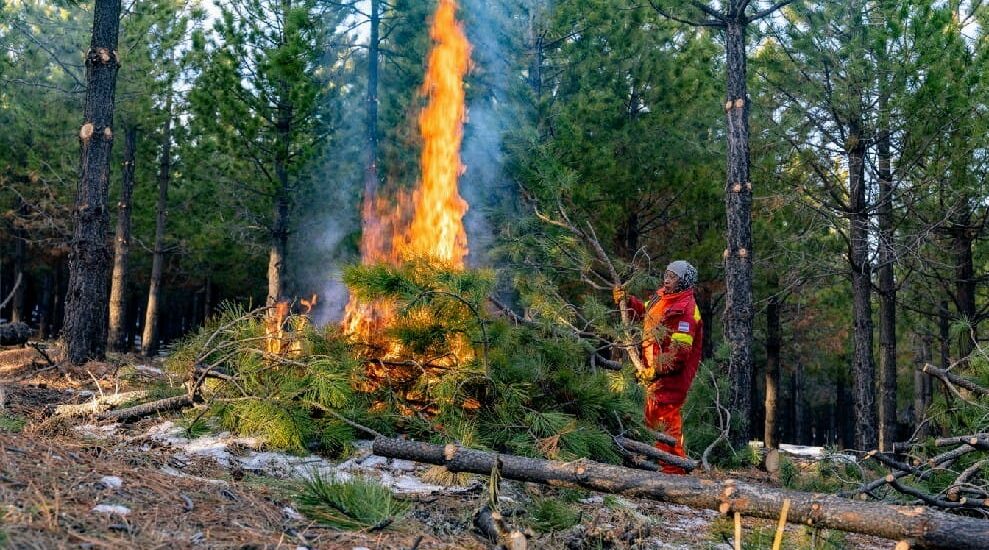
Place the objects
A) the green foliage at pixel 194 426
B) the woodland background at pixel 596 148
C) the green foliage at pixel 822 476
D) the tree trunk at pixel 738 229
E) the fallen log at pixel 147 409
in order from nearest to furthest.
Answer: the green foliage at pixel 194 426 → the fallen log at pixel 147 409 → the green foliage at pixel 822 476 → the tree trunk at pixel 738 229 → the woodland background at pixel 596 148

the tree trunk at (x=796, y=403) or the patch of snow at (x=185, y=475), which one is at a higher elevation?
the patch of snow at (x=185, y=475)

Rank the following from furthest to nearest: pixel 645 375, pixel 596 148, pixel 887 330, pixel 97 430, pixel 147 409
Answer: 1. pixel 596 148
2. pixel 887 330
3. pixel 645 375
4. pixel 147 409
5. pixel 97 430

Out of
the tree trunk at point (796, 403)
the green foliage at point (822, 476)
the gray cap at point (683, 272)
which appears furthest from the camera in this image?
the tree trunk at point (796, 403)

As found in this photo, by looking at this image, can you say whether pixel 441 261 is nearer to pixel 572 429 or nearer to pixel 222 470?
pixel 572 429

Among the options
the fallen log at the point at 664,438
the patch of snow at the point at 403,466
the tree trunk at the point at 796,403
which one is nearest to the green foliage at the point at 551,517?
the patch of snow at the point at 403,466

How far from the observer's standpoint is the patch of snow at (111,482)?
3.52 metres

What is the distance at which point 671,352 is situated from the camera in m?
6.95

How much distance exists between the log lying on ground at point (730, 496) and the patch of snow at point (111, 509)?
1.73m

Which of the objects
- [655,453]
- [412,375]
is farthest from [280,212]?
[655,453]

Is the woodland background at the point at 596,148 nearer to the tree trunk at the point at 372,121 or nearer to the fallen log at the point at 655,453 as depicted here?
the tree trunk at the point at 372,121

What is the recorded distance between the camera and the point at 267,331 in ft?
20.0

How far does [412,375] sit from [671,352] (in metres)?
2.38

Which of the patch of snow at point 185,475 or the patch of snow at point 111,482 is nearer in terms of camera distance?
the patch of snow at point 111,482

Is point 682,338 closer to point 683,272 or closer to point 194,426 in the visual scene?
point 683,272
